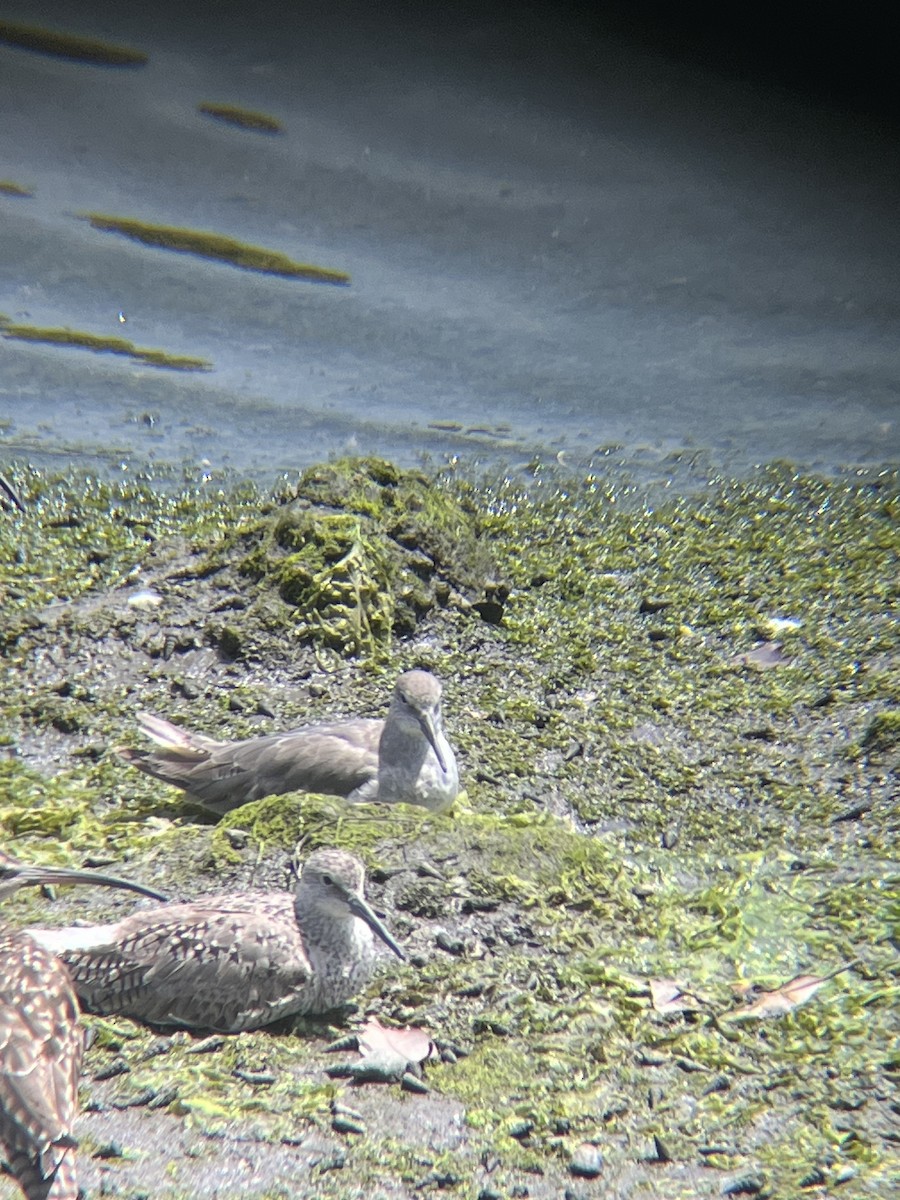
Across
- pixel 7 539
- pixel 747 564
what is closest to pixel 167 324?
pixel 7 539

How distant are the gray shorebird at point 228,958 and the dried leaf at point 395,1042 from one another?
0.50 feet

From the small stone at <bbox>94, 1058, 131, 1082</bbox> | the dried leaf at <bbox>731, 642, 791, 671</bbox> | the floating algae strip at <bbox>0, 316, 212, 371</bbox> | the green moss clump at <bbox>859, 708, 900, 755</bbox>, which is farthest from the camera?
the floating algae strip at <bbox>0, 316, 212, 371</bbox>

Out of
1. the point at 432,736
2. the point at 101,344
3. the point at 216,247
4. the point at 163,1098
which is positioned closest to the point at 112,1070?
the point at 163,1098

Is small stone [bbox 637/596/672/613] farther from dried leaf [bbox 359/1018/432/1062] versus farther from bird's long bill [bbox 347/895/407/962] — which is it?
dried leaf [bbox 359/1018/432/1062]

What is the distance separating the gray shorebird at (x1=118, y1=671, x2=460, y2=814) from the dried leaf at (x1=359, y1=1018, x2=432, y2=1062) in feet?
4.62

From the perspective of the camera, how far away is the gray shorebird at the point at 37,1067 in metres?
2.82

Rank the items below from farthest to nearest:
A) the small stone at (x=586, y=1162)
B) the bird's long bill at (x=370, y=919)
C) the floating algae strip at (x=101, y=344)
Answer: the floating algae strip at (x=101, y=344), the bird's long bill at (x=370, y=919), the small stone at (x=586, y=1162)

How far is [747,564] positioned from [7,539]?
5341 millimetres

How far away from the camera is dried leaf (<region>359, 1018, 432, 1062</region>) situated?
11.5ft

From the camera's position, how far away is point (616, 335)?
1012 centimetres

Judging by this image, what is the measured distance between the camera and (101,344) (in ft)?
33.8

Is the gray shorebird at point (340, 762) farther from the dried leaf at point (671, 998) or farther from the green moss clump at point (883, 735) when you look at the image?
the green moss clump at point (883, 735)

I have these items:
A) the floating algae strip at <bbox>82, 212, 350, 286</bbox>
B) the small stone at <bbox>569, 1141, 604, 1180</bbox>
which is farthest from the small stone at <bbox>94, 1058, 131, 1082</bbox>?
the floating algae strip at <bbox>82, 212, 350, 286</bbox>

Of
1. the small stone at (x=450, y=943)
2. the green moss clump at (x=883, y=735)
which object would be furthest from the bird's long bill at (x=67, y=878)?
the green moss clump at (x=883, y=735)
